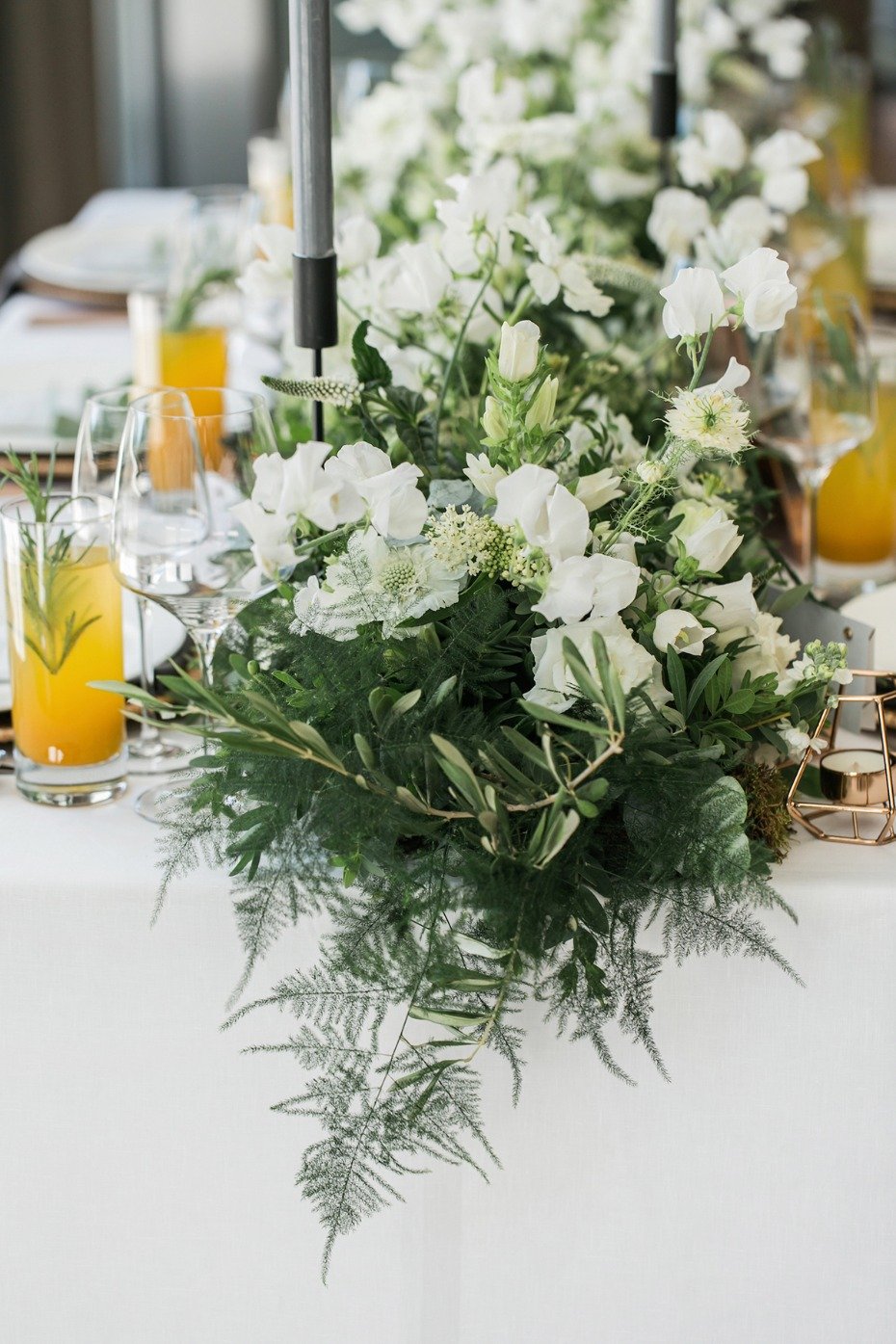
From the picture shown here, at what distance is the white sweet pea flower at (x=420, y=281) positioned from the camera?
102cm

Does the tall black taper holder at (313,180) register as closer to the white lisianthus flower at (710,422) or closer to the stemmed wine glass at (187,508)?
the stemmed wine glass at (187,508)

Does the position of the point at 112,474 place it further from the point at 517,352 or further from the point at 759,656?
the point at 759,656

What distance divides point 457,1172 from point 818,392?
70 cm

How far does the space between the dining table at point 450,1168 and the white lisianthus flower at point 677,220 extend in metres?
0.68

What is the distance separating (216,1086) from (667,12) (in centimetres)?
113

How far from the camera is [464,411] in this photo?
105cm

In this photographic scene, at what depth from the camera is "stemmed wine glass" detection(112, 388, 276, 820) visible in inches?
34.3

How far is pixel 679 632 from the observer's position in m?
0.79

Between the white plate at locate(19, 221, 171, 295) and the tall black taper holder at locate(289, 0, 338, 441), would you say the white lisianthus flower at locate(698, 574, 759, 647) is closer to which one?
the tall black taper holder at locate(289, 0, 338, 441)

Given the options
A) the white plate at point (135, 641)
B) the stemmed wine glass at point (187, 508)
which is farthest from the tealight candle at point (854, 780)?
the white plate at point (135, 641)

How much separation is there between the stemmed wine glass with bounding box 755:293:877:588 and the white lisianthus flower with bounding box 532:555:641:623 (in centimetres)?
51

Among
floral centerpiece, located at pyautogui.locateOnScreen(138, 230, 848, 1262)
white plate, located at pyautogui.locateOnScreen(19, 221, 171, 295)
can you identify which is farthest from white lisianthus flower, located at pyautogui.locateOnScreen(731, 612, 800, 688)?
white plate, located at pyautogui.locateOnScreen(19, 221, 171, 295)

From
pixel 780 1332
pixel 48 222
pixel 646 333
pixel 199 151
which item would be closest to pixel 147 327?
pixel 646 333

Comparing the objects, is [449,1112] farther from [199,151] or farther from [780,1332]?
[199,151]
